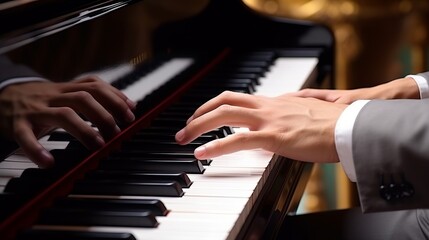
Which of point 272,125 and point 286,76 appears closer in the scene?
point 272,125

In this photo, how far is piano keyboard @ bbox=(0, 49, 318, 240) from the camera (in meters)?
0.91

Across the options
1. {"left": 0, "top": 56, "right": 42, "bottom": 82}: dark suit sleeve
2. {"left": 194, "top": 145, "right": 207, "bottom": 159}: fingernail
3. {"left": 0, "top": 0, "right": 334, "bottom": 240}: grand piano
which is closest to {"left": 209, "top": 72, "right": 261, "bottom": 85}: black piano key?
{"left": 0, "top": 0, "right": 334, "bottom": 240}: grand piano

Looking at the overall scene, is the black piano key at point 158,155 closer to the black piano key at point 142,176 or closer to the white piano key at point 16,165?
the black piano key at point 142,176

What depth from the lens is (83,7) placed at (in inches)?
47.3

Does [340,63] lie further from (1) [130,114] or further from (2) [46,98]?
(2) [46,98]

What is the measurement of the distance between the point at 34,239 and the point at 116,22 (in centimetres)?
53

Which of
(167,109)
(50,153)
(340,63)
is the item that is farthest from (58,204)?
(340,63)

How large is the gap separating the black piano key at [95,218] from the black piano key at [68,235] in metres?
0.04

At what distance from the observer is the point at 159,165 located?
1.15m

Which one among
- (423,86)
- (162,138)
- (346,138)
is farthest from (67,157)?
(423,86)

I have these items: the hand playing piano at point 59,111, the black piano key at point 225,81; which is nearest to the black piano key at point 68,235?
the hand playing piano at point 59,111

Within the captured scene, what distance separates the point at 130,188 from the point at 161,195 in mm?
45

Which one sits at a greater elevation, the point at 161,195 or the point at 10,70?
the point at 10,70

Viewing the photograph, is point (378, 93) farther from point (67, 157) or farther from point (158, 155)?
point (67, 157)
